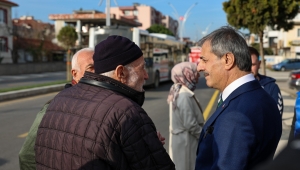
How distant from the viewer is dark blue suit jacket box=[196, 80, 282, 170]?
6.26 feet

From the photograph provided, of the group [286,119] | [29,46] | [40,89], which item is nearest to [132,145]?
[286,119]

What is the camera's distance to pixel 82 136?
73.4 inches

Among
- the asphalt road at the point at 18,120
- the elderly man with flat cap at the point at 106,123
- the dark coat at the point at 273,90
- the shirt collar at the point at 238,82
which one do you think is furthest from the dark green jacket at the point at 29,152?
the asphalt road at the point at 18,120

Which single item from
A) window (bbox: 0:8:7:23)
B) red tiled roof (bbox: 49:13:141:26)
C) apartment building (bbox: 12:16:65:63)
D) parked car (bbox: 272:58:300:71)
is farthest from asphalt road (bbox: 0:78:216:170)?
red tiled roof (bbox: 49:13:141:26)

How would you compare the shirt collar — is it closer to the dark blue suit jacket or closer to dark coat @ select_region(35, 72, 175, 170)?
the dark blue suit jacket

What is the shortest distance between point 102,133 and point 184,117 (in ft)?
7.68

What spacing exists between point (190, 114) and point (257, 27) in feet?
56.5

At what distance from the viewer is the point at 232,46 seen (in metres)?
2.15

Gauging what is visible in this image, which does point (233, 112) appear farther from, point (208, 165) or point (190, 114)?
point (190, 114)

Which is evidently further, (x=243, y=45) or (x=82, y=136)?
(x=243, y=45)

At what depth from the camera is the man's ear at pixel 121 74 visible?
6.68 ft

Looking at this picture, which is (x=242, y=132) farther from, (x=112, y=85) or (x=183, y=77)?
(x=183, y=77)

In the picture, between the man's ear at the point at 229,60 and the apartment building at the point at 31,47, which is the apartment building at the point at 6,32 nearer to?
the apartment building at the point at 31,47

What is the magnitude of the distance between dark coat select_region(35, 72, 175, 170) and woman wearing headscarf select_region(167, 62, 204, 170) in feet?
6.89
